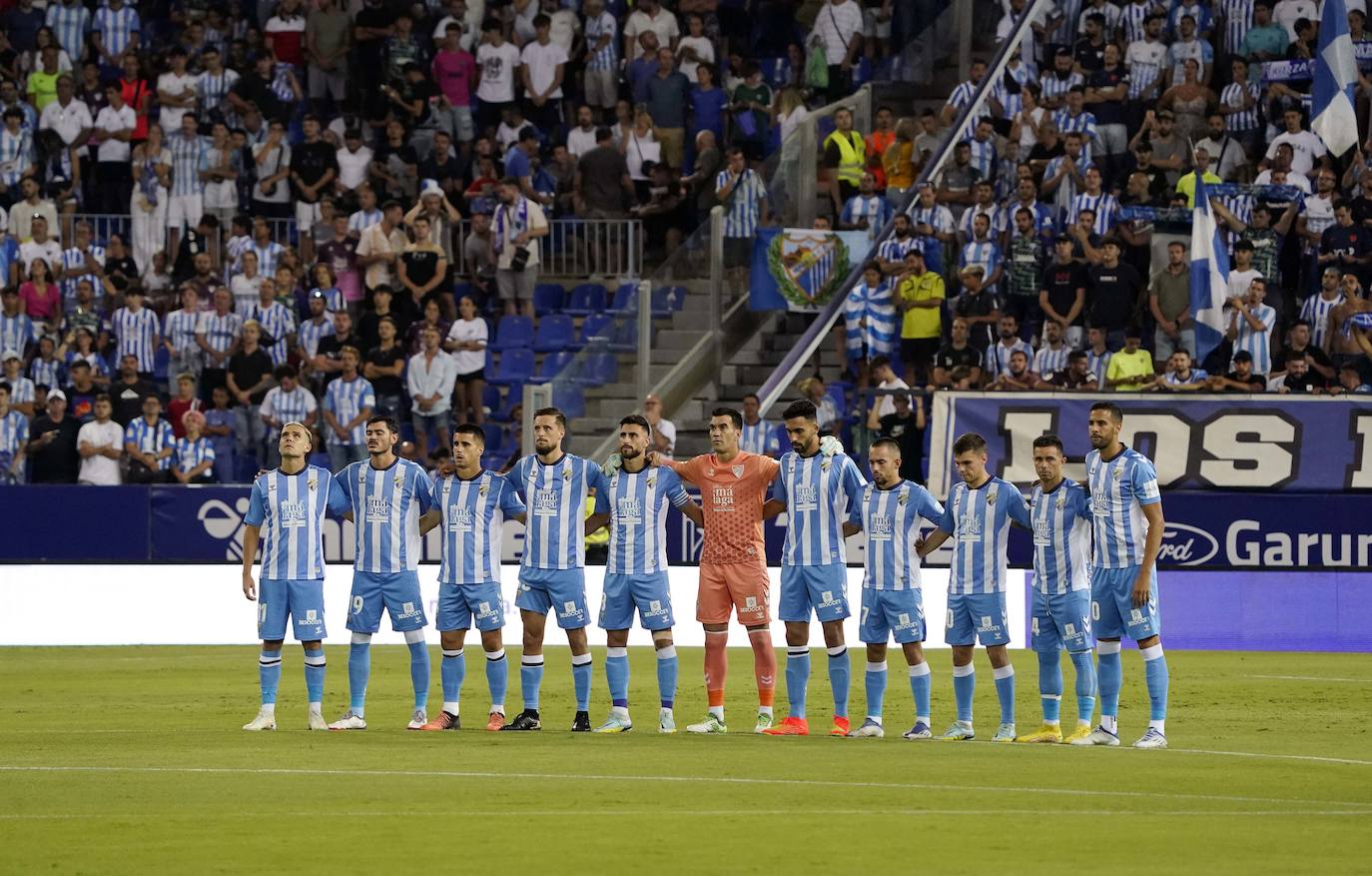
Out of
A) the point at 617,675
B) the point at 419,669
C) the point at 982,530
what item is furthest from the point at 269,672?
the point at 982,530

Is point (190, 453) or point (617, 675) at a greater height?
point (190, 453)

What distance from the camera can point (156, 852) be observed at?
1014cm

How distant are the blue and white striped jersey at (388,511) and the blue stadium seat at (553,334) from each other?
11948mm

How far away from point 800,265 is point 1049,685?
1263 centimetres

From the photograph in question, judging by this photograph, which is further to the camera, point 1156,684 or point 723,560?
point 723,560

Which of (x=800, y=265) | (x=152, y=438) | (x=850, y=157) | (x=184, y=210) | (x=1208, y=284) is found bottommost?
(x=152, y=438)

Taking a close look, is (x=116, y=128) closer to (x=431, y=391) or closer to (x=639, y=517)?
(x=431, y=391)

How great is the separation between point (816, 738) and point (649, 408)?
986 cm

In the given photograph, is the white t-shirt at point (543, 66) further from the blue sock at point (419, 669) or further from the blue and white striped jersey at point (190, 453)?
the blue sock at point (419, 669)

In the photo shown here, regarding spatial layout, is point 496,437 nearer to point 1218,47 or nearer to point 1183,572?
point 1183,572

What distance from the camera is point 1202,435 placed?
77.2 ft

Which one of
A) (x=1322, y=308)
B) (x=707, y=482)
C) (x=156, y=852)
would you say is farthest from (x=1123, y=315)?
(x=156, y=852)

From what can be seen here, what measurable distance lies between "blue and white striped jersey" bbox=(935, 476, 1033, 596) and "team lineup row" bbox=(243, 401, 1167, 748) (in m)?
0.01

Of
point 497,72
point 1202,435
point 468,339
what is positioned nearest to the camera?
point 1202,435
